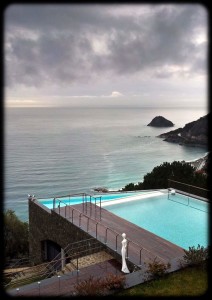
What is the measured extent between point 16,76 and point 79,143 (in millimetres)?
47379

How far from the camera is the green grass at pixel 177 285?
8414mm

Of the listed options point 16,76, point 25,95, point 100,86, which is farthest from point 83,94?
point 16,76

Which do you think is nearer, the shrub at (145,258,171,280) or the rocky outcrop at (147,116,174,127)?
the shrub at (145,258,171,280)

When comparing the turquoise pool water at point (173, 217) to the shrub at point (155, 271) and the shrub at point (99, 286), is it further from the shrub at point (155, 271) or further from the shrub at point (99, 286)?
the shrub at point (99, 286)

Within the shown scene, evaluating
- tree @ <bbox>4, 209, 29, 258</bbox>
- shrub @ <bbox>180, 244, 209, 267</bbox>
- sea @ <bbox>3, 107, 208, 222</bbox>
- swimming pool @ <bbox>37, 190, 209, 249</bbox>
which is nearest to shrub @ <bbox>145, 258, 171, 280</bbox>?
shrub @ <bbox>180, 244, 209, 267</bbox>

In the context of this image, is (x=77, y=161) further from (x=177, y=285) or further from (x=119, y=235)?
(x=177, y=285)

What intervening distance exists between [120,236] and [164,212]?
13.0ft

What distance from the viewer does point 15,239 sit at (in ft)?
82.1

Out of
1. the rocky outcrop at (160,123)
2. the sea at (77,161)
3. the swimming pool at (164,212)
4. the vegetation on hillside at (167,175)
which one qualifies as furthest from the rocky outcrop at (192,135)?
the swimming pool at (164,212)

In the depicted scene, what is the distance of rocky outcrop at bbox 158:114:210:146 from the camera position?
309 ft

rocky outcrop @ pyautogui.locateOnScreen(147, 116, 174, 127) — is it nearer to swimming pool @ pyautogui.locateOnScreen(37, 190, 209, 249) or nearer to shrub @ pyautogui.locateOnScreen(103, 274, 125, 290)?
swimming pool @ pyautogui.locateOnScreen(37, 190, 209, 249)
